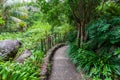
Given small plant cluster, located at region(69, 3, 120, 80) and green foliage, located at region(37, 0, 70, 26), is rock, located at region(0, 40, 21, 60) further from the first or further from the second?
small plant cluster, located at region(69, 3, 120, 80)

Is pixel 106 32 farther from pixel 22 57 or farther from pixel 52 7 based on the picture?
pixel 22 57

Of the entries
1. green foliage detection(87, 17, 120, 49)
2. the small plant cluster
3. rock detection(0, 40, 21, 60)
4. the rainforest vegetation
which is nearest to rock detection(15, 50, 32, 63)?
the rainforest vegetation

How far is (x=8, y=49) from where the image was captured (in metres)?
10.9

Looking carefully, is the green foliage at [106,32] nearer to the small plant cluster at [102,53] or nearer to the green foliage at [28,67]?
the small plant cluster at [102,53]

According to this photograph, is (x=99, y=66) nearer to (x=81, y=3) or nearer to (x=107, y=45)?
(x=107, y=45)

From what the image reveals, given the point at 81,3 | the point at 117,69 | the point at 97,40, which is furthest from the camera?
the point at 81,3

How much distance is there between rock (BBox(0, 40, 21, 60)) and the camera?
34.6 ft

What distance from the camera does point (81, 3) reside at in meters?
9.59

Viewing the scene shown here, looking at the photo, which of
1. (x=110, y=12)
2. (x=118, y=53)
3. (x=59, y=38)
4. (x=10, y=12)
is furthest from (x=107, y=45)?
(x=10, y=12)

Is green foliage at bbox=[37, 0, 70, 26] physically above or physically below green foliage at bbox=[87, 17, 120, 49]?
above

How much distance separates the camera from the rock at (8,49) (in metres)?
10.5

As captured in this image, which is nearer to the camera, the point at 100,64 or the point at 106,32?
the point at 100,64

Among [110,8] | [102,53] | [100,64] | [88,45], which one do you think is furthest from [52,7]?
[100,64]

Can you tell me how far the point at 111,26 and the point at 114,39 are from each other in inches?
35.7
